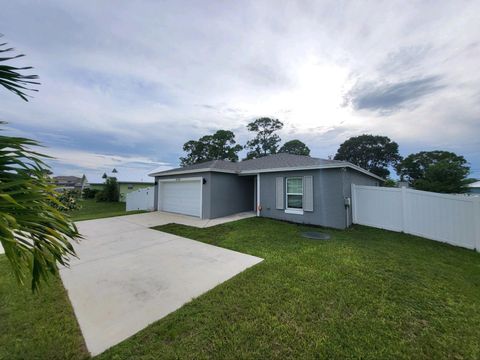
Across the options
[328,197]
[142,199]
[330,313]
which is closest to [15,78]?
[330,313]

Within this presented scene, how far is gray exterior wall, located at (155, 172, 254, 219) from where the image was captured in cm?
996

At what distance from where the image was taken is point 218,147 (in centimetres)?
2950

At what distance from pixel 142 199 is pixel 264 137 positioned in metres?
19.0

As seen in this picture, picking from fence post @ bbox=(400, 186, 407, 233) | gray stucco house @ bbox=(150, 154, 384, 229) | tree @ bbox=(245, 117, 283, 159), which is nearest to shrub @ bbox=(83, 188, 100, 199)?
gray stucco house @ bbox=(150, 154, 384, 229)

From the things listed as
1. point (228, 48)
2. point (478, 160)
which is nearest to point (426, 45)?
point (228, 48)

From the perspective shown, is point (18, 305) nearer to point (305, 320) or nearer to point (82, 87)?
point (305, 320)

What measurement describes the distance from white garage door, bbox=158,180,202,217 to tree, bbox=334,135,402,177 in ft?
104

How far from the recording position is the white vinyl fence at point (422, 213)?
5895 millimetres

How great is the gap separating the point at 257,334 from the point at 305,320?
69cm

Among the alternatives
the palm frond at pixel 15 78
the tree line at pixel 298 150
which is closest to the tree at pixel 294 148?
the tree line at pixel 298 150

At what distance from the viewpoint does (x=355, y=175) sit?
31.2ft

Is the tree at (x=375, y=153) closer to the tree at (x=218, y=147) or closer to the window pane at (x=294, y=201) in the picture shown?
the tree at (x=218, y=147)

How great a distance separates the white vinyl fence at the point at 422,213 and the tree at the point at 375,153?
28.9 meters

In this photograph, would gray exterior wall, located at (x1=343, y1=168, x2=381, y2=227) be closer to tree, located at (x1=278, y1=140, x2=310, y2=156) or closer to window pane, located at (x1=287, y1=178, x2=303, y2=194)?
window pane, located at (x1=287, y1=178, x2=303, y2=194)
